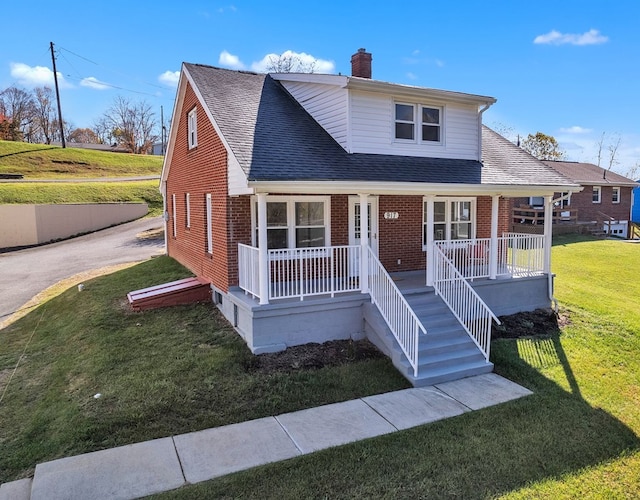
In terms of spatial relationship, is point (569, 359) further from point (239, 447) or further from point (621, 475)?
point (239, 447)

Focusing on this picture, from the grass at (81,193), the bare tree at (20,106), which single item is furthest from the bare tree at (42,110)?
the grass at (81,193)

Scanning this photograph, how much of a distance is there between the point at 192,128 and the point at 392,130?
226 inches

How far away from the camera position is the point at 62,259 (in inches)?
794

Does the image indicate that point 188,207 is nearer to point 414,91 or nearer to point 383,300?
point 414,91

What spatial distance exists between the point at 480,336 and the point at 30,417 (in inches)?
311

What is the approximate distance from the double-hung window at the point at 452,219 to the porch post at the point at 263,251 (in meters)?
5.35

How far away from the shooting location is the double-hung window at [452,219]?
12.0 metres

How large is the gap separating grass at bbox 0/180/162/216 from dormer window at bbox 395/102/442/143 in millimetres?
24327

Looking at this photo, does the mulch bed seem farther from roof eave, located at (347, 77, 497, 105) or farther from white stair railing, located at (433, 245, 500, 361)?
roof eave, located at (347, 77, 497, 105)

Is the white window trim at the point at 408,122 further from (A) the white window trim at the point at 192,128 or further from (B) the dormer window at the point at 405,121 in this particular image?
(A) the white window trim at the point at 192,128

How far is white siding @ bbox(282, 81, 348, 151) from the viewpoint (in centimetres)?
1074

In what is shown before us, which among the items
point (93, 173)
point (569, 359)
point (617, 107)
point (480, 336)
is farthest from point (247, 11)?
point (617, 107)

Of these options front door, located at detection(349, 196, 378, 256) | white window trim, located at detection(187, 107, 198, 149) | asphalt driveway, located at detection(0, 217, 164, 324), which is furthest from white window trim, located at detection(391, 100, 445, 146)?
asphalt driveway, located at detection(0, 217, 164, 324)

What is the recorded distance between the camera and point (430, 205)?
32.7 ft
